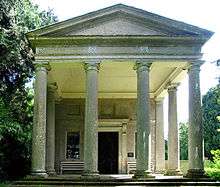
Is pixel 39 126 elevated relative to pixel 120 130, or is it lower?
lower

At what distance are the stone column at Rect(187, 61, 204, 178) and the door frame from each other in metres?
8.38

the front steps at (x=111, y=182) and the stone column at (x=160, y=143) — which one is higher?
the stone column at (x=160, y=143)

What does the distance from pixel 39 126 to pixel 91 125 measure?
2422mm

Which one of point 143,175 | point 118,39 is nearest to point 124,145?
point 143,175

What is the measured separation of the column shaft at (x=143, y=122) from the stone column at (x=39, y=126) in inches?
171

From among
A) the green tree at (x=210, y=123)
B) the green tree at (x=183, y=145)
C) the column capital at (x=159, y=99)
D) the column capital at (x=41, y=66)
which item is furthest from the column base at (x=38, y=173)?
the green tree at (x=183, y=145)

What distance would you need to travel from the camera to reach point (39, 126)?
67.6 ft

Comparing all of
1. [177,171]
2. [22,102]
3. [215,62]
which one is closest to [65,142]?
[22,102]

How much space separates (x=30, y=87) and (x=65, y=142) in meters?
5.44

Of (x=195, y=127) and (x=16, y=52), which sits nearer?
(x=195, y=127)

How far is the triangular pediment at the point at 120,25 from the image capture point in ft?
68.7

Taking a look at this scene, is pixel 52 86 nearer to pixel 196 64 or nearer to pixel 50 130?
pixel 50 130

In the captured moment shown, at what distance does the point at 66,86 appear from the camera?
27.9 meters

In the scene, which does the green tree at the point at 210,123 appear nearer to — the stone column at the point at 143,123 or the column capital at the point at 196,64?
the column capital at the point at 196,64
